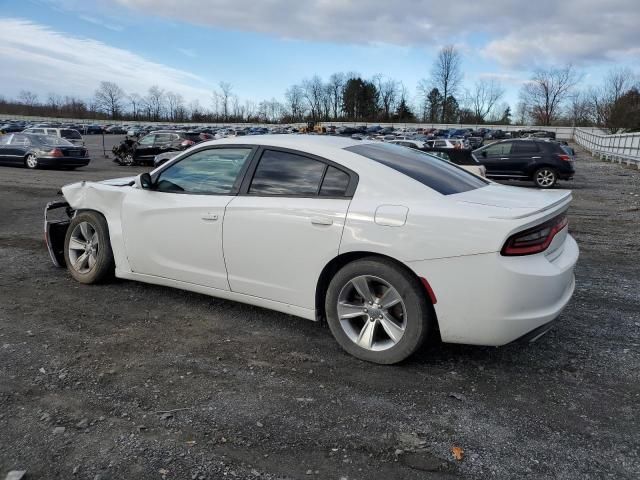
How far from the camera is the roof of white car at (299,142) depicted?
397cm

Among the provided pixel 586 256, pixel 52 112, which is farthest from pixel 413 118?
pixel 586 256

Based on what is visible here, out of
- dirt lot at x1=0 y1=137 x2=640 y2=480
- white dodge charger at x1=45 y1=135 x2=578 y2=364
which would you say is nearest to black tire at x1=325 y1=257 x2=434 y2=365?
white dodge charger at x1=45 y1=135 x2=578 y2=364

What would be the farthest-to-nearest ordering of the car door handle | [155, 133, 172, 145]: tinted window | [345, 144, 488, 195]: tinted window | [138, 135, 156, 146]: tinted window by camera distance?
[155, 133, 172, 145]: tinted window
[138, 135, 156, 146]: tinted window
[345, 144, 488, 195]: tinted window
the car door handle

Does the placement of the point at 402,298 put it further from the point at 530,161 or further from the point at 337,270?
the point at 530,161

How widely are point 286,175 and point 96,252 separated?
2.38 m

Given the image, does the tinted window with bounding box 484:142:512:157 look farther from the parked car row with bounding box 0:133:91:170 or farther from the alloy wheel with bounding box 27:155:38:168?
the alloy wheel with bounding box 27:155:38:168

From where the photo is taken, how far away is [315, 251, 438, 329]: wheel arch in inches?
132

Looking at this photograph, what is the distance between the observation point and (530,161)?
17.2 metres

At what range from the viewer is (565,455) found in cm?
260

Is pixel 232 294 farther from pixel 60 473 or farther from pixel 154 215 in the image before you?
pixel 60 473

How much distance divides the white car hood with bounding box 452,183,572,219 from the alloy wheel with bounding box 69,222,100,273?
3.60 m

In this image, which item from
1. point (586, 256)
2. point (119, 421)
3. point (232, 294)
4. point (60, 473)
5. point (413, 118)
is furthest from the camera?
point (413, 118)

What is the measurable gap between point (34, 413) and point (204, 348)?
1.21m

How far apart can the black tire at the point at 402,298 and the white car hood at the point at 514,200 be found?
2.13 feet
